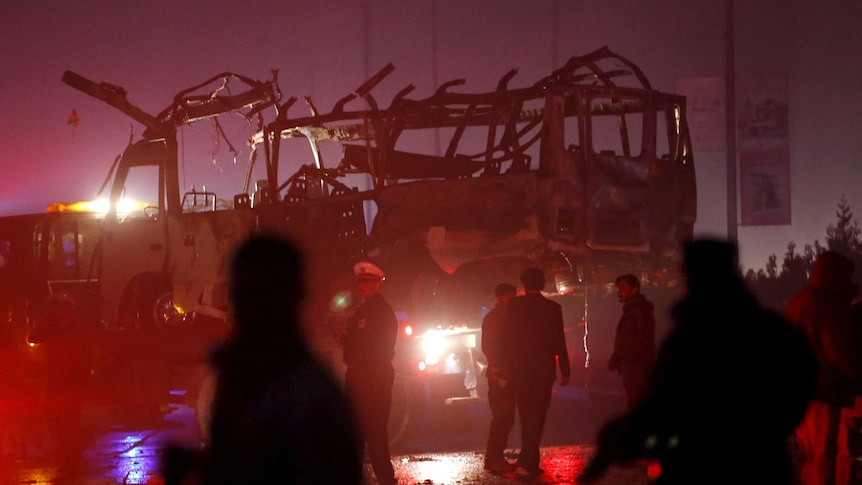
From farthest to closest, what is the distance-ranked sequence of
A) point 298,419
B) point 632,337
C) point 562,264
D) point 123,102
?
point 123,102 → point 562,264 → point 632,337 → point 298,419

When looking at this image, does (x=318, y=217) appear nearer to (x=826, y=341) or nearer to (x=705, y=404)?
(x=826, y=341)

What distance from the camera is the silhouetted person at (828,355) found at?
21.3 ft

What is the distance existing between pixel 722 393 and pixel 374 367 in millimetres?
5210

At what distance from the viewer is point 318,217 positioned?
48.6 ft

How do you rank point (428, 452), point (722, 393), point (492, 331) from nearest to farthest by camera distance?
point (722, 393) < point (492, 331) < point (428, 452)

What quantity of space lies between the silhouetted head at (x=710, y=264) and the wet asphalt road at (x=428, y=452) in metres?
4.70

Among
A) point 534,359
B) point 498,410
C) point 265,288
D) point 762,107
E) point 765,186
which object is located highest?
point 762,107

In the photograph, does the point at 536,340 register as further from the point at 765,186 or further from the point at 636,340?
the point at 765,186

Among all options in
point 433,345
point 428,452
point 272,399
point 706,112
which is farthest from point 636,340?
point 706,112

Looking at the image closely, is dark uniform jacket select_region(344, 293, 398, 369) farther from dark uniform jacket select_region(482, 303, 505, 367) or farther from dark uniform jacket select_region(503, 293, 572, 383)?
dark uniform jacket select_region(482, 303, 505, 367)

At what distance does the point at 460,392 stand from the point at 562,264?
1907mm

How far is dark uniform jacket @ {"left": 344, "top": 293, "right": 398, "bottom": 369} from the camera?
30.0ft

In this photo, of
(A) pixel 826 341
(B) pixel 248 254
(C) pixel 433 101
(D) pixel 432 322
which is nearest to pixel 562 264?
(D) pixel 432 322

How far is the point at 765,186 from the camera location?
74.9 ft
